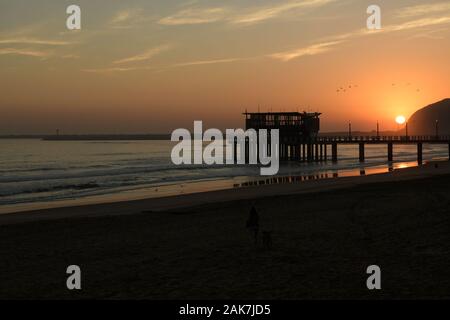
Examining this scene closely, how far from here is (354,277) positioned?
10.3m

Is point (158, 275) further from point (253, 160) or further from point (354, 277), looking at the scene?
point (253, 160)

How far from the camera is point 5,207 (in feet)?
89.4

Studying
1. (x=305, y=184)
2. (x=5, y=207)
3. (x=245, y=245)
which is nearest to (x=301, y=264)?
(x=245, y=245)

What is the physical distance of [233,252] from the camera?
13.1 metres

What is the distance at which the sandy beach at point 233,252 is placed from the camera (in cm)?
988

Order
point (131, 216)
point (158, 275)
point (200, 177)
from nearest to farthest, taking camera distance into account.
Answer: point (158, 275)
point (131, 216)
point (200, 177)

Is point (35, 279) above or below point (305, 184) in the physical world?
below

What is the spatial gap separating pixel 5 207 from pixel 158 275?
762 inches

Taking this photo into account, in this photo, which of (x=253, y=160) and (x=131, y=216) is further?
(x=253, y=160)

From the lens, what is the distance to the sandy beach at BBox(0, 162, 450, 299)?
389 inches
